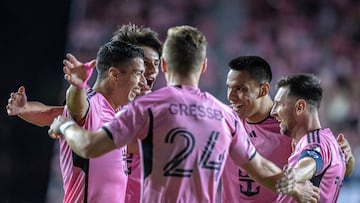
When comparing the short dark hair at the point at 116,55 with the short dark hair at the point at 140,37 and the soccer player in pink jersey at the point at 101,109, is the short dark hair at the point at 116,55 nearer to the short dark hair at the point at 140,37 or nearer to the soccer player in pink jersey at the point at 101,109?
the soccer player in pink jersey at the point at 101,109

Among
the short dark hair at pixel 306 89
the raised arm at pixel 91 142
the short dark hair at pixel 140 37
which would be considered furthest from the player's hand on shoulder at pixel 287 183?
the short dark hair at pixel 140 37

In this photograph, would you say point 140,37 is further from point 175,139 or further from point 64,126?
point 175,139

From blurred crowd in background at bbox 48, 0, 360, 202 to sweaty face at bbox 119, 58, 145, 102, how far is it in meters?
6.94

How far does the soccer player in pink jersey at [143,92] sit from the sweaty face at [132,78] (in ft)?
0.80

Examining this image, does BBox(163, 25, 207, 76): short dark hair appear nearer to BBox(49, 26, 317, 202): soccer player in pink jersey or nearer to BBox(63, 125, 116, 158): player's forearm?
BBox(49, 26, 317, 202): soccer player in pink jersey

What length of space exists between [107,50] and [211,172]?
5.12 ft

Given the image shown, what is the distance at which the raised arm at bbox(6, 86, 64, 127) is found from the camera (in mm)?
5566

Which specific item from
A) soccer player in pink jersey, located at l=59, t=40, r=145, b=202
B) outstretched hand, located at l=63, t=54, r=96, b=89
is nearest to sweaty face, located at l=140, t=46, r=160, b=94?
soccer player in pink jersey, located at l=59, t=40, r=145, b=202

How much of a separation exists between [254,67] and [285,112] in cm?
63

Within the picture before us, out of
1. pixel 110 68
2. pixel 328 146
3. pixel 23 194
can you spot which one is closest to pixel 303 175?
pixel 328 146

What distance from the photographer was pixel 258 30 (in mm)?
13711

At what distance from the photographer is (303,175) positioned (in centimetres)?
466

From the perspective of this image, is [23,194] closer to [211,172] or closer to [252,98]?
[252,98]

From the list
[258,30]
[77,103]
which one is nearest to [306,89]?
[77,103]
